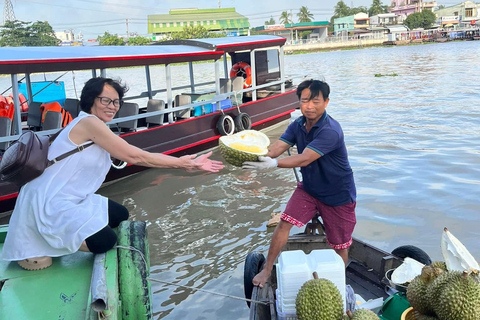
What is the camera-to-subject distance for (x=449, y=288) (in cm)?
244

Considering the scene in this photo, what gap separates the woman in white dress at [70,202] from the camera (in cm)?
291

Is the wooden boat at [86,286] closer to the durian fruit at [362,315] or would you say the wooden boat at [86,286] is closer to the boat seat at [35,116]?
the durian fruit at [362,315]

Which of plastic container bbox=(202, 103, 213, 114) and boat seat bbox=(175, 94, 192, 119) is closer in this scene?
boat seat bbox=(175, 94, 192, 119)

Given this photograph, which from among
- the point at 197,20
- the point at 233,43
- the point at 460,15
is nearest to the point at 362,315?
the point at 233,43

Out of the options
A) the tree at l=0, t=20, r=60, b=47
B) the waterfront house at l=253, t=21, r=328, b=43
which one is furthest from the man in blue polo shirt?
Answer: the waterfront house at l=253, t=21, r=328, b=43

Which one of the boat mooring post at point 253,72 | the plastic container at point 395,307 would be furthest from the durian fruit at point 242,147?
the boat mooring post at point 253,72

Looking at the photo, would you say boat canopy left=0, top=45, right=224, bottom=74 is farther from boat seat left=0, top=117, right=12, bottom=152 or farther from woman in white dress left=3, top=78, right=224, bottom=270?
woman in white dress left=3, top=78, right=224, bottom=270

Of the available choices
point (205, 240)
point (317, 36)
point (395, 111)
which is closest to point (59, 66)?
point (205, 240)

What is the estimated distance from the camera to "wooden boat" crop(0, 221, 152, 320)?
2518 millimetres

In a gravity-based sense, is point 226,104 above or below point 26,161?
below

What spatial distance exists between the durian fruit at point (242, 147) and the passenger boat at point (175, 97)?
157 inches

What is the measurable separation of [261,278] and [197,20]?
111054 mm

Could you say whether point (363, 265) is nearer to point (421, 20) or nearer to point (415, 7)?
point (421, 20)

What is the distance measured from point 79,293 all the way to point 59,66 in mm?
5421
